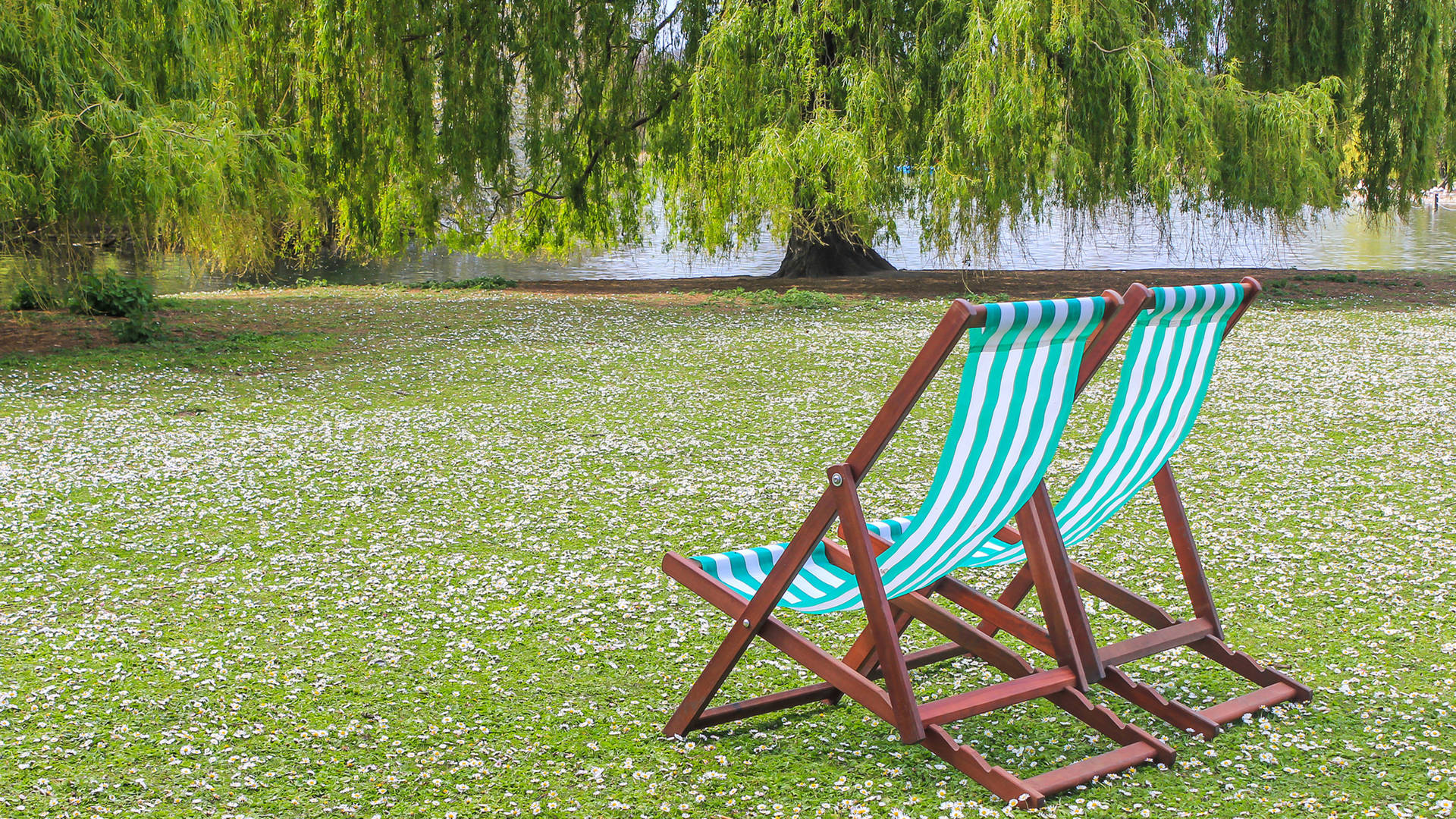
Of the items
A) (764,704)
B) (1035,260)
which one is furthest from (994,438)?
(1035,260)

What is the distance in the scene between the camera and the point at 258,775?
3359 millimetres

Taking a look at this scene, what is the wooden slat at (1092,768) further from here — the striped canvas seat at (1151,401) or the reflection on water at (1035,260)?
the reflection on water at (1035,260)

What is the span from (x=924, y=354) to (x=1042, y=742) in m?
1.43

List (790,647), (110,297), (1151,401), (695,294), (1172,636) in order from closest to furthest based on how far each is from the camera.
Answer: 1. (790,647)
2. (1151,401)
3. (1172,636)
4. (110,297)
5. (695,294)

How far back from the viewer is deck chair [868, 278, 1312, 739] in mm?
3479

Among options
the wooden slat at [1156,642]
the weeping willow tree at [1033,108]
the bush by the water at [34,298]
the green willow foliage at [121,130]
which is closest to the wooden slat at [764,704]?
the wooden slat at [1156,642]

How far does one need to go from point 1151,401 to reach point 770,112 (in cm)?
1254

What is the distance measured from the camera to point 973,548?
3.37 m

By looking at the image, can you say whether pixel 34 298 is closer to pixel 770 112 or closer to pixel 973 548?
pixel 770 112

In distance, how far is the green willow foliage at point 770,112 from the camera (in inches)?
565

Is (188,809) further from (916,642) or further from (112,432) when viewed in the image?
(112,432)

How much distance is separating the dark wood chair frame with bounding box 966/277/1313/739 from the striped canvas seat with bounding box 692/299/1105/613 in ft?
1.25

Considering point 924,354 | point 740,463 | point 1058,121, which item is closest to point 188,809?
point 924,354

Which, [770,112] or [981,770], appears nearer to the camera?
[981,770]
